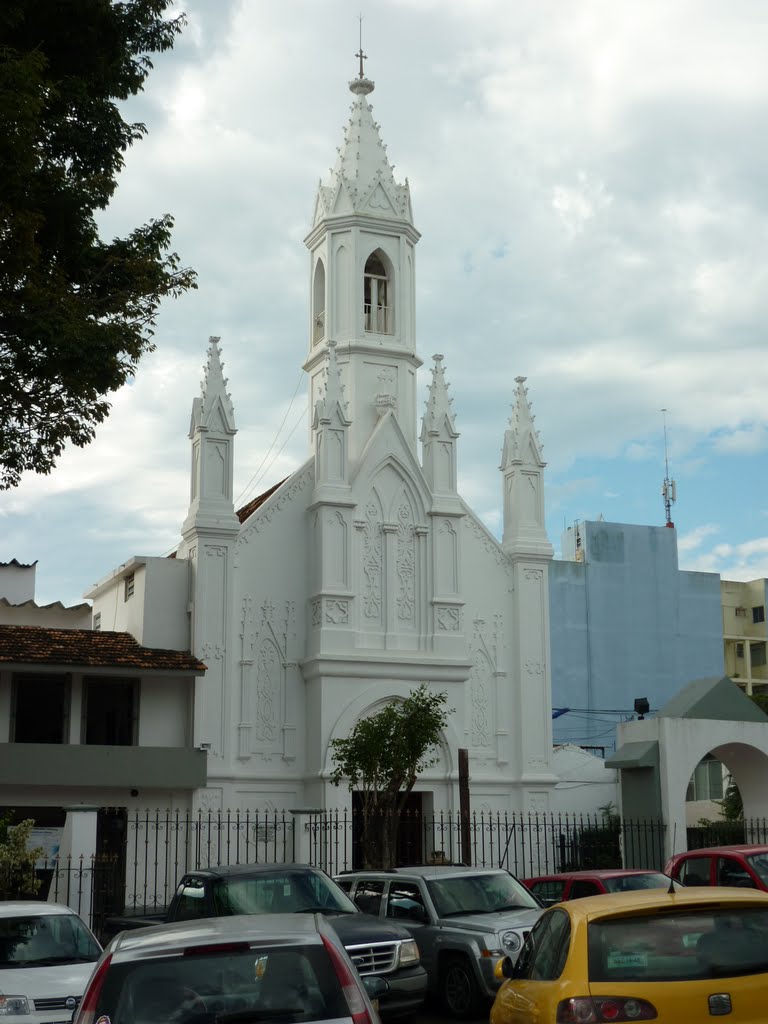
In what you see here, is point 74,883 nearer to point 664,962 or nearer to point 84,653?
point 84,653

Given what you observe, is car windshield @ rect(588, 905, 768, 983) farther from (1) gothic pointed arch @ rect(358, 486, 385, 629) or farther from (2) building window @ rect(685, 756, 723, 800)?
(2) building window @ rect(685, 756, 723, 800)

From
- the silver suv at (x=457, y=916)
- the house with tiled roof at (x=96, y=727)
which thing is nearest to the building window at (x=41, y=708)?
the house with tiled roof at (x=96, y=727)

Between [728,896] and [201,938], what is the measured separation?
341cm

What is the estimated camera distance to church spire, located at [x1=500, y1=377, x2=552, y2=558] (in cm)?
3584

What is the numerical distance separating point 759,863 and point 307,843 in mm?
16556

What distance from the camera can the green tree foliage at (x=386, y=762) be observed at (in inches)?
1046

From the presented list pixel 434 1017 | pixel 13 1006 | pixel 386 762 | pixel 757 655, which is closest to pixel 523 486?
pixel 386 762

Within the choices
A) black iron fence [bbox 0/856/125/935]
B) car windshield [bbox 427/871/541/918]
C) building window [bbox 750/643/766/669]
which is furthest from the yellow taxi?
building window [bbox 750/643/766/669]

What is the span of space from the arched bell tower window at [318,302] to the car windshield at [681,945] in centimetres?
2965

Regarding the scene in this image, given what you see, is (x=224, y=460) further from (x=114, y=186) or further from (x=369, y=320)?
(x=114, y=186)

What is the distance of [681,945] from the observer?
8.09 metres

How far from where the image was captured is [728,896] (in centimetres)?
827

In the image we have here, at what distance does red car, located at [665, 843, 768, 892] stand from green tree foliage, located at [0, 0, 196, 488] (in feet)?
30.5

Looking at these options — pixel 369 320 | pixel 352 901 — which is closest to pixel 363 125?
pixel 369 320
